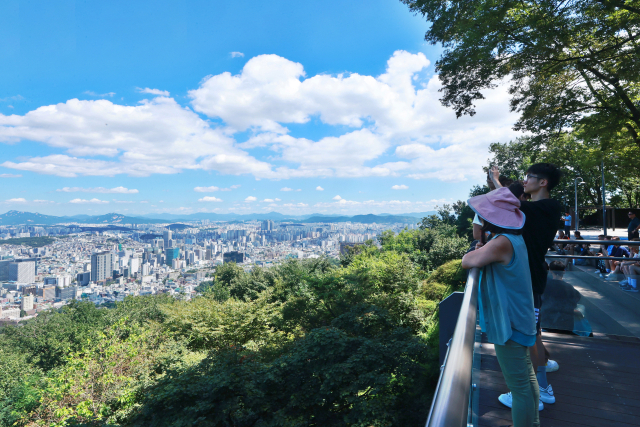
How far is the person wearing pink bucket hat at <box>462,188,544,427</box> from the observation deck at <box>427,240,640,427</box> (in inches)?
4.2

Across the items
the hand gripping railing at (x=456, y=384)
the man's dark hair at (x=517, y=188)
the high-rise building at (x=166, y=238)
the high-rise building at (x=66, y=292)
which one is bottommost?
the high-rise building at (x=66, y=292)

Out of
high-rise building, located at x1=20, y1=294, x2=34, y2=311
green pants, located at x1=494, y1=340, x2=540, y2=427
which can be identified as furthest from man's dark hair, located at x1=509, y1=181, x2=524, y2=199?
high-rise building, located at x1=20, y1=294, x2=34, y2=311

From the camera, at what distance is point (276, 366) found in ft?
18.3

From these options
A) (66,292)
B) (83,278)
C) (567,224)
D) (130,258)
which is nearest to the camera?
(567,224)

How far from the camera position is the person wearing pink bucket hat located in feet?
4.87

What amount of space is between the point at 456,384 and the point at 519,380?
1150mm

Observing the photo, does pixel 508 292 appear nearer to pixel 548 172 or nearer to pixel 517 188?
pixel 517 188

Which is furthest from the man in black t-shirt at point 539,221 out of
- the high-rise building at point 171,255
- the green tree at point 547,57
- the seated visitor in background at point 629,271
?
the high-rise building at point 171,255

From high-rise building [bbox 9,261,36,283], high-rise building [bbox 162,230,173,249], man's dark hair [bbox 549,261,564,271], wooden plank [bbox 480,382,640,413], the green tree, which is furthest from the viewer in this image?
high-rise building [bbox 162,230,173,249]

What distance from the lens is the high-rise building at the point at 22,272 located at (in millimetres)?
76688

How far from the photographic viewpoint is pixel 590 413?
2.14 metres

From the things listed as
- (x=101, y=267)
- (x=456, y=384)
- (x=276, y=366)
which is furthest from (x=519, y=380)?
(x=101, y=267)

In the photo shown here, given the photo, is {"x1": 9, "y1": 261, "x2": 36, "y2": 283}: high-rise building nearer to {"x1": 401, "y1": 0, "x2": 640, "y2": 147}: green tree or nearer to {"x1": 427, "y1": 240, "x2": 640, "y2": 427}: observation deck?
{"x1": 401, "y1": 0, "x2": 640, "y2": 147}: green tree

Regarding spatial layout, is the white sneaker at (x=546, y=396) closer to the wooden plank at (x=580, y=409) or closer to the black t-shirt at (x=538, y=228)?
the wooden plank at (x=580, y=409)
